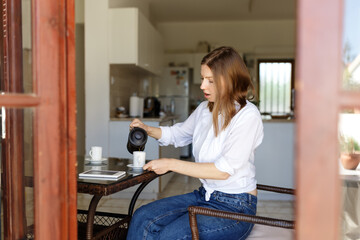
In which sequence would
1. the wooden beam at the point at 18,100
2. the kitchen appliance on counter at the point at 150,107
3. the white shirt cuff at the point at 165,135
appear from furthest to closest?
the kitchen appliance on counter at the point at 150,107 → the white shirt cuff at the point at 165,135 → the wooden beam at the point at 18,100

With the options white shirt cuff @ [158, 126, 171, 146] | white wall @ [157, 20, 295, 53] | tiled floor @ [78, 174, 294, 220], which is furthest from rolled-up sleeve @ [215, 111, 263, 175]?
white wall @ [157, 20, 295, 53]

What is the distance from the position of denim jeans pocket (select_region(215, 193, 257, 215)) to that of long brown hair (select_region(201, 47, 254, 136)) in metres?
0.30

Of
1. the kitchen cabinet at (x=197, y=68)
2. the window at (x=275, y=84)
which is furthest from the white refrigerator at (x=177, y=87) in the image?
the window at (x=275, y=84)

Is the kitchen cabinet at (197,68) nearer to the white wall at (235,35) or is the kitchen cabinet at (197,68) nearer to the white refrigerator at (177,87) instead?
the white refrigerator at (177,87)

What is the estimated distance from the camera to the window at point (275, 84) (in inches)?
322

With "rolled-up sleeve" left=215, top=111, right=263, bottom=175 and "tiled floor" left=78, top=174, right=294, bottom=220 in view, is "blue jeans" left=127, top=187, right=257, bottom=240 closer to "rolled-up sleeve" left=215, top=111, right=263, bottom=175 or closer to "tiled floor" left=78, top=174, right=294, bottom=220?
"rolled-up sleeve" left=215, top=111, right=263, bottom=175

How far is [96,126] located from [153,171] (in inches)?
108

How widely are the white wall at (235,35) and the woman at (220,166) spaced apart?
6.48 meters

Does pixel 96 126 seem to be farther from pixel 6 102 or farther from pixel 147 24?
pixel 6 102

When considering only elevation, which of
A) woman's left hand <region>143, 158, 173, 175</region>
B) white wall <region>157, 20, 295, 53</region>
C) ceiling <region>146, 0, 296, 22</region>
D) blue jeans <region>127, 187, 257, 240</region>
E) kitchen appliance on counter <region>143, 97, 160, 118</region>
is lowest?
blue jeans <region>127, 187, 257, 240</region>

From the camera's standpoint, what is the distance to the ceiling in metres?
6.50

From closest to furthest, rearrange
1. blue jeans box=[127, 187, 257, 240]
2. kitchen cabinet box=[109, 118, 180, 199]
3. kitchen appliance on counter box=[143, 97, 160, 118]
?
blue jeans box=[127, 187, 257, 240], kitchen cabinet box=[109, 118, 180, 199], kitchen appliance on counter box=[143, 97, 160, 118]

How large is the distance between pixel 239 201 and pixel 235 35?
22.4ft

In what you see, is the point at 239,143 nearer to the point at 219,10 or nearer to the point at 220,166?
the point at 220,166
